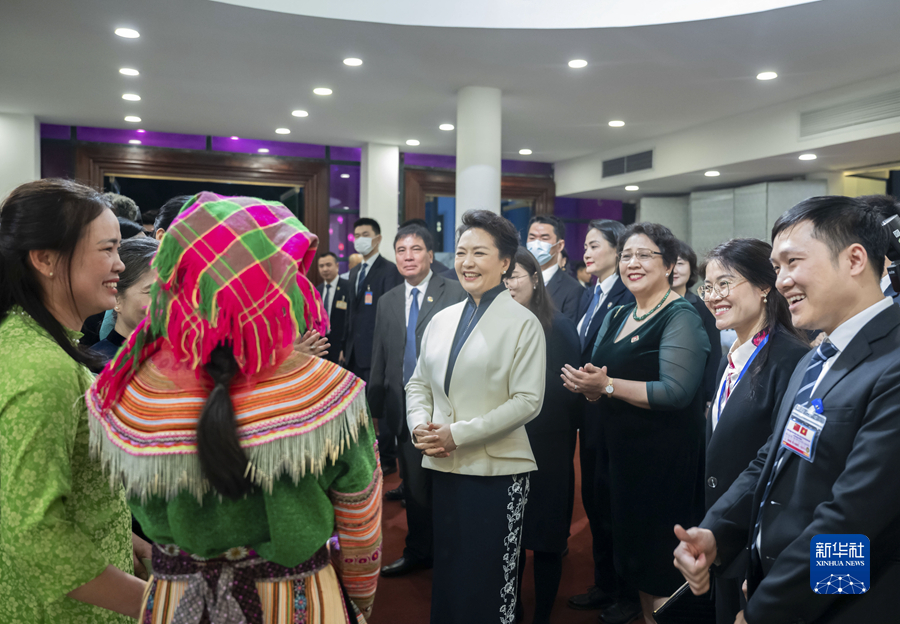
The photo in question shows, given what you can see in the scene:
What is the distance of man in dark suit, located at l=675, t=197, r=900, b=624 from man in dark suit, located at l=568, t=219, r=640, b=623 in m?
1.25

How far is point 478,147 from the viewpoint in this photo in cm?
633

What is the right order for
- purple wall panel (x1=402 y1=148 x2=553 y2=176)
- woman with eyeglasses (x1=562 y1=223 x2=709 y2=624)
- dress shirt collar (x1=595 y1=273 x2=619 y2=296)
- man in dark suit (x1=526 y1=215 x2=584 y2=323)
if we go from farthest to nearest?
purple wall panel (x1=402 y1=148 x2=553 y2=176)
man in dark suit (x1=526 y1=215 x2=584 y2=323)
dress shirt collar (x1=595 y1=273 x2=619 y2=296)
woman with eyeglasses (x1=562 y1=223 x2=709 y2=624)

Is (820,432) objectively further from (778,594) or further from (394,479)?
(394,479)

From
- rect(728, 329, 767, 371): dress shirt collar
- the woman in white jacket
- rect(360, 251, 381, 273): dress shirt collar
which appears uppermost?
rect(360, 251, 381, 273): dress shirt collar

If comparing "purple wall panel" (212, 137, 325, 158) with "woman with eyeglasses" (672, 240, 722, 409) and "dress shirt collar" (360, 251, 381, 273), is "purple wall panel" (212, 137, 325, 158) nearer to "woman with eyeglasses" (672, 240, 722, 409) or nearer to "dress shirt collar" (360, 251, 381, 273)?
"dress shirt collar" (360, 251, 381, 273)

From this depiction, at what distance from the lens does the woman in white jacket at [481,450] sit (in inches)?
78.5

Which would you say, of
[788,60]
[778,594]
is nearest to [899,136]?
[788,60]

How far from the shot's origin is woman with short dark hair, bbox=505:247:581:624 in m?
2.45

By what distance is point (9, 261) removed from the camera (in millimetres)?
1277

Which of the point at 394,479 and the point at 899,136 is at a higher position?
the point at 899,136

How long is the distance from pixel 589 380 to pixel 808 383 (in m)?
1.01

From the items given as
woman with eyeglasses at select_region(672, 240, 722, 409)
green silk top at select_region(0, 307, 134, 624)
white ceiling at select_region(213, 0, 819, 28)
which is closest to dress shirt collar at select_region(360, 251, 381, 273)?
white ceiling at select_region(213, 0, 819, 28)

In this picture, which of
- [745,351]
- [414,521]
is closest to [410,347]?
[414,521]

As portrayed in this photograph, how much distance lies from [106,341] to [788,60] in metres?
5.57
